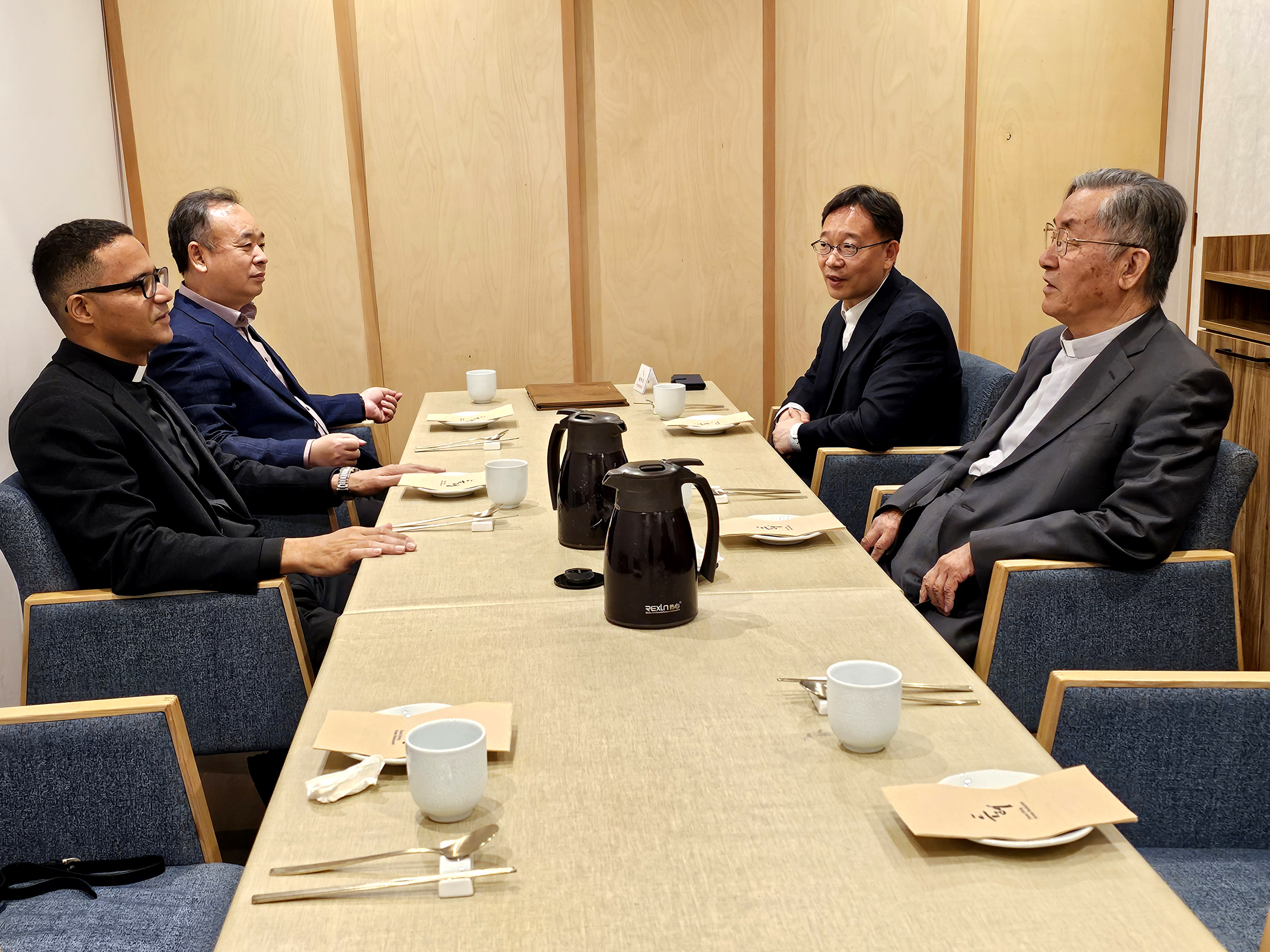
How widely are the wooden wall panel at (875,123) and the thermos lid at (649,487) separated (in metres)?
3.55

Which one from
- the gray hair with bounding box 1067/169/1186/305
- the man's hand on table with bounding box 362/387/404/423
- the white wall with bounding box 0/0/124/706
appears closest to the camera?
the gray hair with bounding box 1067/169/1186/305

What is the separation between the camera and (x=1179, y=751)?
1519 mm

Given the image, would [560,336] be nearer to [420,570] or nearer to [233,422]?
[233,422]

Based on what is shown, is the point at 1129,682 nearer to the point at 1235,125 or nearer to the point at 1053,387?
the point at 1053,387

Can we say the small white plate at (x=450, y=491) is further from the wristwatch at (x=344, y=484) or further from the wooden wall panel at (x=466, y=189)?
the wooden wall panel at (x=466, y=189)

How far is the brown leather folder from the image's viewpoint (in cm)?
347

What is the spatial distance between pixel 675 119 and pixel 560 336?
1050 mm

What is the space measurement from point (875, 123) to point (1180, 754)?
149 inches

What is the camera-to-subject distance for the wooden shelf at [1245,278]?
9.75 ft

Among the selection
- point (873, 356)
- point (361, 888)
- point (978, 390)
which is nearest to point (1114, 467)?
point (978, 390)

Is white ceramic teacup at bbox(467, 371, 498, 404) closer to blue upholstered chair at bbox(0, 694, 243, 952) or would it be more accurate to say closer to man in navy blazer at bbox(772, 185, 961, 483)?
man in navy blazer at bbox(772, 185, 961, 483)

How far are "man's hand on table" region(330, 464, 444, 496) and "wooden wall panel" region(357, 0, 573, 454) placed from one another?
2146mm

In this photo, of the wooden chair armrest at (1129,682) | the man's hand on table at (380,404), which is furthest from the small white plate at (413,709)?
the man's hand on table at (380,404)

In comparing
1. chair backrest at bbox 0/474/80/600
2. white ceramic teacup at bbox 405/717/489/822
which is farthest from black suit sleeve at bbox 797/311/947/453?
white ceramic teacup at bbox 405/717/489/822
